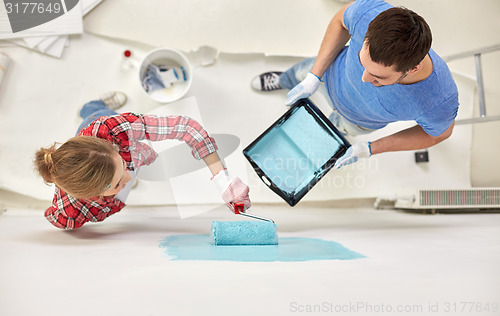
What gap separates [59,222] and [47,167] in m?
0.33

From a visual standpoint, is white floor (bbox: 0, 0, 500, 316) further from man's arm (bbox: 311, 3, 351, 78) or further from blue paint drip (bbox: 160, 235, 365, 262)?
man's arm (bbox: 311, 3, 351, 78)

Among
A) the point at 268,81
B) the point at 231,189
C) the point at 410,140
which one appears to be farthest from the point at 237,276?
the point at 268,81

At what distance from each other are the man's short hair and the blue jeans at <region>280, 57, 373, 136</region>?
22.5 inches

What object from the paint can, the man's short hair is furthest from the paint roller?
the paint can

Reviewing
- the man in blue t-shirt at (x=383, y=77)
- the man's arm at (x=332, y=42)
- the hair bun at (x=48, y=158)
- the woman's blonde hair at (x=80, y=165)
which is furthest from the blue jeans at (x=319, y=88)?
the hair bun at (x=48, y=158)

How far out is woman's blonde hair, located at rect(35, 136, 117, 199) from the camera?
1.09m

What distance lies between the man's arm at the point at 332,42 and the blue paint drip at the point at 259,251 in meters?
0.59

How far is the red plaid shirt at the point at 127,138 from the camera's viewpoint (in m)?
1.27

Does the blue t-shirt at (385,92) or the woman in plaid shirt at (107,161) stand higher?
the blue t-shirt at (385,92)

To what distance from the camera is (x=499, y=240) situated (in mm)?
1406

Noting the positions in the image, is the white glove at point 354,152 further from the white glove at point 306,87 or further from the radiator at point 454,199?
the radiator at point 454,199

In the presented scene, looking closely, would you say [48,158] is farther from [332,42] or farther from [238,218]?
[332,42]

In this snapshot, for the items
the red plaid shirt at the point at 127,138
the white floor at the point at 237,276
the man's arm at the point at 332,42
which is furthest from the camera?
the man's arm at the point at 332,42

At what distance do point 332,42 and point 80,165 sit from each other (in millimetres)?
882
